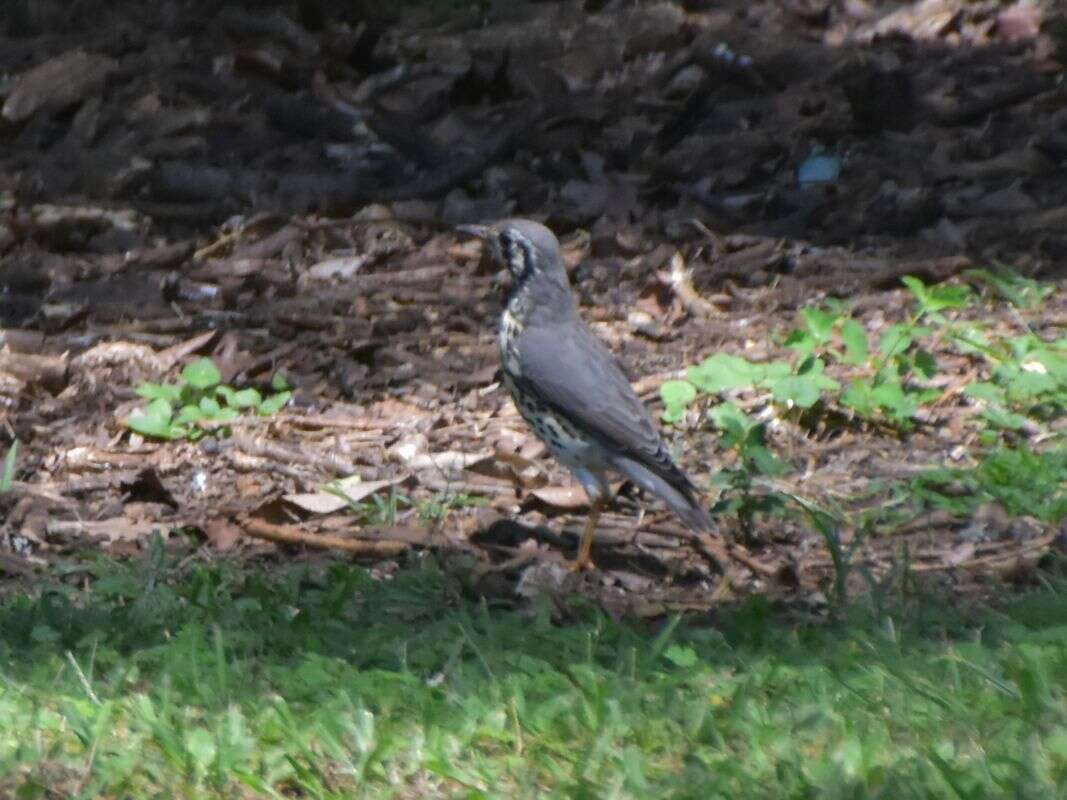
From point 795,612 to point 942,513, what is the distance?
982 millimetres

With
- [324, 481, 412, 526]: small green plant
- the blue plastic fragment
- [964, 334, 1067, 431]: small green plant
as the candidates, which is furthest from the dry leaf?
the blue plastic fragment

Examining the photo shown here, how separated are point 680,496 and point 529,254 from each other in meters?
1.28

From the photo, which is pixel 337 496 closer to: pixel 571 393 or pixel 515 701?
pixel 571 393

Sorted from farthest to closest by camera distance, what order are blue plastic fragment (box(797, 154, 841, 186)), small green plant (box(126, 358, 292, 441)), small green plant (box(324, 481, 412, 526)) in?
blue plastic fragment (box(797, 154, 841, 186)) → small green plant (box(126, 358, 292, 441)) → small green plant (box(324, 481, 412, 526))

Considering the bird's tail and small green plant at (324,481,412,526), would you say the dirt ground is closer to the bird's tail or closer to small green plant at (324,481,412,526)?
small green plant at (324,481,412,526)

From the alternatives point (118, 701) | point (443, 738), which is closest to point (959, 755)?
point (443, 738)

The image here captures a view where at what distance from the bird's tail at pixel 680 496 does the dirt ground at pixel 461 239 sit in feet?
0.43

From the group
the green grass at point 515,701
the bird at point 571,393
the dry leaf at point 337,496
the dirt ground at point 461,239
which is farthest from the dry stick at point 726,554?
the dry leaf at point 337,496

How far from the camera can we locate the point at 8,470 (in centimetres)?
682

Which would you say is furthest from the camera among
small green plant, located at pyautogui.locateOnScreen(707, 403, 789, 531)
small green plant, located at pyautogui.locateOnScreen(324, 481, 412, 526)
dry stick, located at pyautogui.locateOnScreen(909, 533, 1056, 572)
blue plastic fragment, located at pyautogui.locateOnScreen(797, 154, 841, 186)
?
blue plastic fragment, located at pyautogui.locateOnScreen(797, 154, 841, 186)

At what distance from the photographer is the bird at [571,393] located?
21.0ft

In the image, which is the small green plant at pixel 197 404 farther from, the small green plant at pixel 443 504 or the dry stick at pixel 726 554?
the dry stick at pixel 726 554

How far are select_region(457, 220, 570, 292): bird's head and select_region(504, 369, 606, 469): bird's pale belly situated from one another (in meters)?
0.53

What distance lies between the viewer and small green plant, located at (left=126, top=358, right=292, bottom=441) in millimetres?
7270
